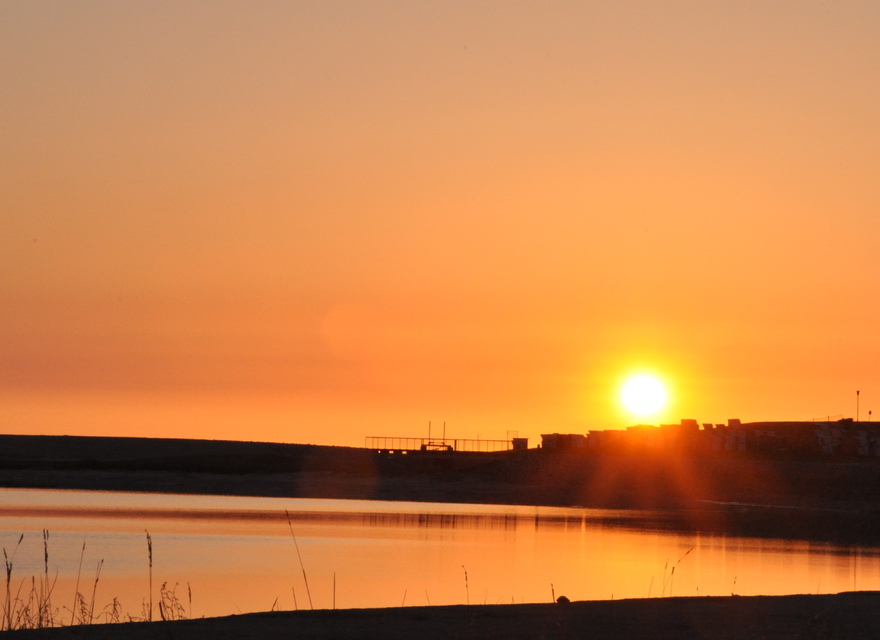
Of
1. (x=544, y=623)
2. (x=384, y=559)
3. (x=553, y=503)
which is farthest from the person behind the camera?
(x=553, y=503)

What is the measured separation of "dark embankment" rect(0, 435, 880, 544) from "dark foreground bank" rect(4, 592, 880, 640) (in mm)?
37778

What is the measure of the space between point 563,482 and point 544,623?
69284mm

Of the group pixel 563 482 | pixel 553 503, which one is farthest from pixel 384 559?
pixel 563 482

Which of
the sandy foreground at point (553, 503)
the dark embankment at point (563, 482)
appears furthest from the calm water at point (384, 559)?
the dark embankment at point (563, 482)

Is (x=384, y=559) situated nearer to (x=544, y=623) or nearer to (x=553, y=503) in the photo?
(x=544, y=623)

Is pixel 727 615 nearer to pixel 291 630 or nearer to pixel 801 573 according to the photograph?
pixel 291 630

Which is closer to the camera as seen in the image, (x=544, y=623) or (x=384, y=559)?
(x=544, y=623)

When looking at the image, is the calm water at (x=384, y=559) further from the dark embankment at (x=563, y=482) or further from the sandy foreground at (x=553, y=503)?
the dark embankment at (x=563, y=482)

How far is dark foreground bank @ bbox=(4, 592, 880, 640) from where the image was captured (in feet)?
47.5

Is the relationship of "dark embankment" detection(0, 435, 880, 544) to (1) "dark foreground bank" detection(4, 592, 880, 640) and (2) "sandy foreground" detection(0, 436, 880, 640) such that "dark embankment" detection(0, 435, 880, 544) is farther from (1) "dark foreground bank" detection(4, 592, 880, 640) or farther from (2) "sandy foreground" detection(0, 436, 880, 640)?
(1) "dark foreground bank" detection(4, 592, 880, 640)

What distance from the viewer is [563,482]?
8412 cm

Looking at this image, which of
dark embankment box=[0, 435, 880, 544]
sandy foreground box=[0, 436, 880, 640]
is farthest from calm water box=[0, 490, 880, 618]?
dark embankment box=[0, 435, 880, 544]

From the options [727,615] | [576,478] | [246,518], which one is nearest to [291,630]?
[727,615]

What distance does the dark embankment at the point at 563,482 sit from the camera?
68562 millimetres
